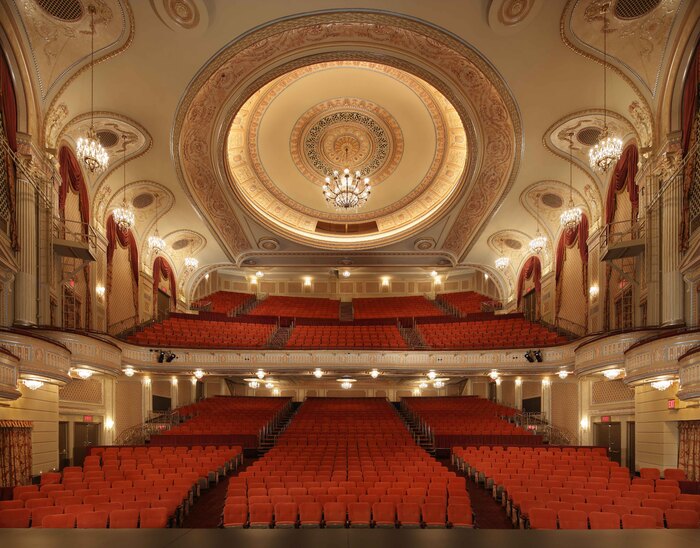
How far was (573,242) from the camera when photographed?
1861cm

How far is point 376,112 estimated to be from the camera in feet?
68.3

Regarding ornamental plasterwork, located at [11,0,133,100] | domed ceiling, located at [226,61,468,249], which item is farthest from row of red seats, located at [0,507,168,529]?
domed ceiling, located at [226,61,468,249]

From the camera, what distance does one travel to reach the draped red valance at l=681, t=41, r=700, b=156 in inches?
420

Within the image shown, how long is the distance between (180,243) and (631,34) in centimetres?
1767

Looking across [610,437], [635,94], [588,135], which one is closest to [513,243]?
[588,135]

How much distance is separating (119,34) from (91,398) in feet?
31.7

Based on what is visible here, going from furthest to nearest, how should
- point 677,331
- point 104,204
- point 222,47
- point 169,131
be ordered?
point 104,204 < point 169,131 < point 222,47 < point 677,331

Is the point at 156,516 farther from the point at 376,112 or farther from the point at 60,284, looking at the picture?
the point at 376,112

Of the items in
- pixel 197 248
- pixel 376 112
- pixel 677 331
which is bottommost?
pixel 677 331

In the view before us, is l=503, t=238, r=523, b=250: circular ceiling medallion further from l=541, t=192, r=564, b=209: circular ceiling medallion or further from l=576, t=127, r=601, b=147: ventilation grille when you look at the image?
l=576, t=127, r=601, b=147: ventilation grille

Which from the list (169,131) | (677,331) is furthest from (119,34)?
(677,331)

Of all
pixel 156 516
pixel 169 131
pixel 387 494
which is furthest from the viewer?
pixel 169 131

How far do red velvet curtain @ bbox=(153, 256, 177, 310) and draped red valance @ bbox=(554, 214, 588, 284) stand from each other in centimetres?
1500

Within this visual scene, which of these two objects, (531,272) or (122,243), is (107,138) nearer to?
(122,243)
